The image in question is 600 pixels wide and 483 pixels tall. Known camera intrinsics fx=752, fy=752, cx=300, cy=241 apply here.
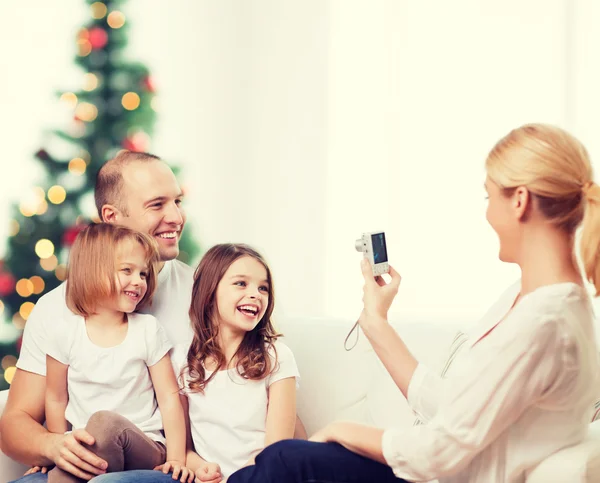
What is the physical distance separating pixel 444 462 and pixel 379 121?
2702 mm

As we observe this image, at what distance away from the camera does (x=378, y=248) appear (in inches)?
66.1

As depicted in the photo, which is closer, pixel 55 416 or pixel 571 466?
pixel 571 466

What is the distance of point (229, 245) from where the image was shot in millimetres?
2045

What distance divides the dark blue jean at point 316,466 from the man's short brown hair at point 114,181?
3.31ft

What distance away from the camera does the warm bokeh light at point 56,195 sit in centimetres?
308

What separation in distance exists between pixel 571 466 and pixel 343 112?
9.37 ft

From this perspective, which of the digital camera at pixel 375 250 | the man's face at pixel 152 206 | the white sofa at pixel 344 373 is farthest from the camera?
the man's face at pixel 152 206

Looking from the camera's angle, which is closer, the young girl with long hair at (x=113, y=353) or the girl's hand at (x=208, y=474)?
the girl's hand at (x=208, y=474)

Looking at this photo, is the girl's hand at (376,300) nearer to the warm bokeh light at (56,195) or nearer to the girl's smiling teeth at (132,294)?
the girl's smiling teeth at (132,294)

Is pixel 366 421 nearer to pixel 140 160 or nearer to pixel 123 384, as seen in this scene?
pixel 123 384

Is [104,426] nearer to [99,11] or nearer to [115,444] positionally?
[115,444]

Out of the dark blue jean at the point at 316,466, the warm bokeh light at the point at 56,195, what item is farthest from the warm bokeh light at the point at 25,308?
the dark blue jean at the point at 316,466

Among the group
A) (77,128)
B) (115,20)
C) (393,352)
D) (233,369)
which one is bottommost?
(233,369)

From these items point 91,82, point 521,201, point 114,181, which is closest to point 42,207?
point 91,82
